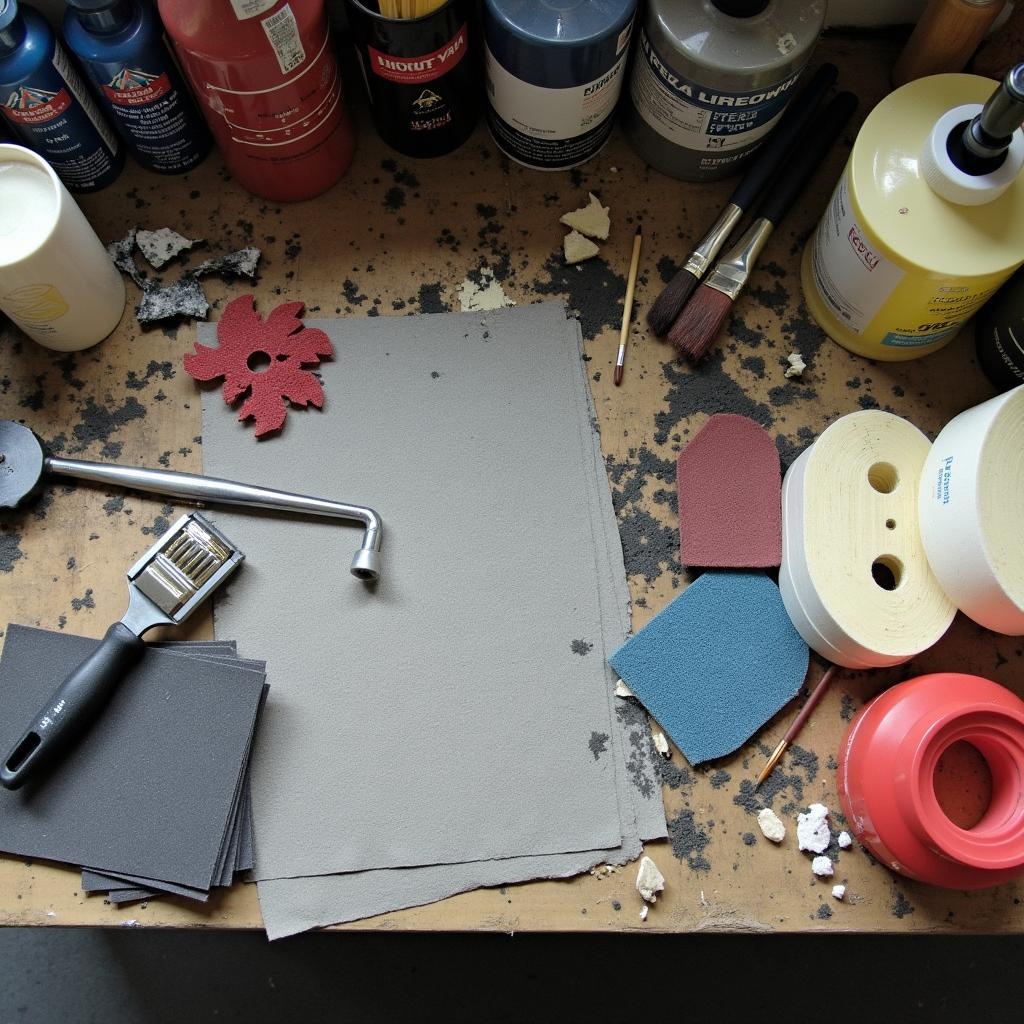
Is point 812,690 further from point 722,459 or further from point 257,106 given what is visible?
point 257,106

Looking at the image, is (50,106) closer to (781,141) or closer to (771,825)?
(781,141)

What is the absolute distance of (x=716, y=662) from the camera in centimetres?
71

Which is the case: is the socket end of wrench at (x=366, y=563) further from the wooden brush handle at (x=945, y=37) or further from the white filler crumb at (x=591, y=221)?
the wooden brush handle at (x=945, y=37)

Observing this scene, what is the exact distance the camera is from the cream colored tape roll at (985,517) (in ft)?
2.06

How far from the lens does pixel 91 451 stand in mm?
752

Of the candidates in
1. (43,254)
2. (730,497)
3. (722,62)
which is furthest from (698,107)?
(43,254)

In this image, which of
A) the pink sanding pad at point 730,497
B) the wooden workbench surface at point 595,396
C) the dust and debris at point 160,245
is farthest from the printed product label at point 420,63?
the pink sanding pad at point 730,497

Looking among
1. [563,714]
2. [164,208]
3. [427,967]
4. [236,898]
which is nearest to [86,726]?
[236,898]

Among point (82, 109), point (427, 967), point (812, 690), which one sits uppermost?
point (82, 109)

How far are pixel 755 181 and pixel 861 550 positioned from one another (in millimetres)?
337

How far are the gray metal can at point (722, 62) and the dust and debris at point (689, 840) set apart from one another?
21.6 inches

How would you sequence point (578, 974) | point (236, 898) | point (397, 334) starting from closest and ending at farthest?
1. point (236, 898)
2. point (397, 334)
3. point (578, 974)

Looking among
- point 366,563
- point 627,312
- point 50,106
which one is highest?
point 50,106

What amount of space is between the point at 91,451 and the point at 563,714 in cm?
45
